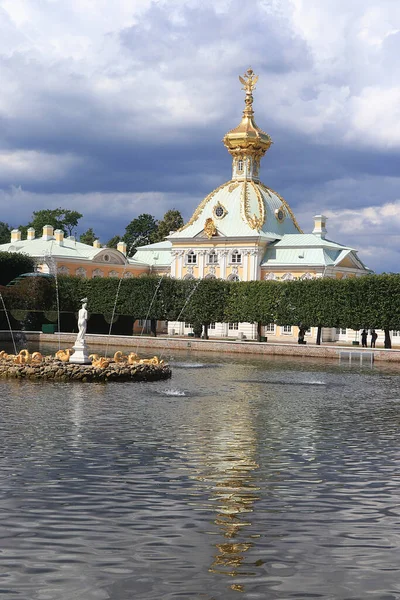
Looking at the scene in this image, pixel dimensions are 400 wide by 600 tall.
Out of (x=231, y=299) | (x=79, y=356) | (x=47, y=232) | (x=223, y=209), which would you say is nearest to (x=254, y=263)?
(x=223, y=209)

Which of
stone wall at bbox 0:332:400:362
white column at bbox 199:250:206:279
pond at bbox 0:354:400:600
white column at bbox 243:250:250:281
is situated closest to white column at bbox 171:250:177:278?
white column at bbox 199:250:206:279

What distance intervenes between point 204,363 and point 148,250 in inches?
2299

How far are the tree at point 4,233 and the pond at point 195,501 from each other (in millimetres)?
112871

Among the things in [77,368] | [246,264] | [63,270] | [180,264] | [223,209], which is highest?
[223,209]

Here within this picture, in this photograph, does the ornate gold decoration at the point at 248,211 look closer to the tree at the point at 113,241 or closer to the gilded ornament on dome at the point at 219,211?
the gilded ornament on dome at the point at 219,211

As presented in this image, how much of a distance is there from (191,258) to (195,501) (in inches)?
3037

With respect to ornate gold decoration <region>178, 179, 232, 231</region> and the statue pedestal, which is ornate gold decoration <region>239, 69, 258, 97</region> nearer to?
ornate gold decoration <region>178, 179, 232, 231</region>

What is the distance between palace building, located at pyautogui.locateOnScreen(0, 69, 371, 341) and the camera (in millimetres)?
82875

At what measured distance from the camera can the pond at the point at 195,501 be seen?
869cm

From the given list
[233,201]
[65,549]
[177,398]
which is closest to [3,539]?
[65,549]

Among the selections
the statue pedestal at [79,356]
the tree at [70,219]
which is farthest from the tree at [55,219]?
the statue pedestal at [79,356]

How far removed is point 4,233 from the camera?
14462cm

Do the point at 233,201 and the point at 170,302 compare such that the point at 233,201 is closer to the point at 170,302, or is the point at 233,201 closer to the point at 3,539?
the point at 170,302

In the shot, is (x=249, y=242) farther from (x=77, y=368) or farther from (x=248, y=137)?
(x=77, y=368)
